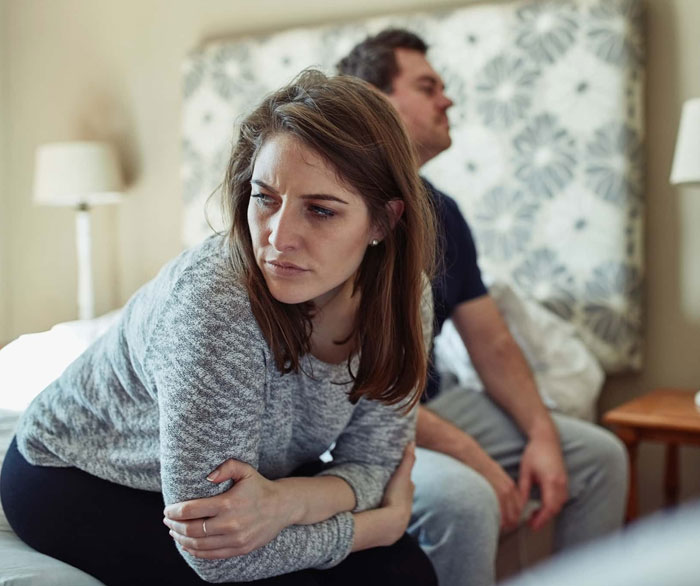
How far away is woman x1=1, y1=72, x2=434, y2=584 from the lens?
946mm

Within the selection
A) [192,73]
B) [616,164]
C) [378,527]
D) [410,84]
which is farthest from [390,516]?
[192,73]

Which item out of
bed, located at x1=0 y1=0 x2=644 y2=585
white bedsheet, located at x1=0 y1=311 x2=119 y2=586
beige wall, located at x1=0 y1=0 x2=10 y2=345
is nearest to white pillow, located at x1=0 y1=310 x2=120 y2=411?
white bedsheet, located at x1=0 y1=311 x2=119 y2=586

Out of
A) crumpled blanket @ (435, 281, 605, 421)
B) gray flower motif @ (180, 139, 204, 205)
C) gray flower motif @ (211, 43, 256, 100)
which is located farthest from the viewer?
gray flower motif @ (180, 139, 204, 205)

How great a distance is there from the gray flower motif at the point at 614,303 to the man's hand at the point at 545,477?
2.38 feet

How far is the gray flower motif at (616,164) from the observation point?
7.53 feet

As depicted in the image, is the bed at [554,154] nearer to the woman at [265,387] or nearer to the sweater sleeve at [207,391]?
the woman at [265,387]

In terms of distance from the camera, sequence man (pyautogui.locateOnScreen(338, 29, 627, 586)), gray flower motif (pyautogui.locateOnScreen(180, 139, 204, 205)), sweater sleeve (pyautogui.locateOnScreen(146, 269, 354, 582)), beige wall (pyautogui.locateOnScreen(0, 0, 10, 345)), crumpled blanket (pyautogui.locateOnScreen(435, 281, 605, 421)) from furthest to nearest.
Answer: beige wall (pyautogui.locateOnScreen(0, 0, 10, 345)) < gray flower motif (pyautogui.locateOnScreen(180, 139, 204, 205)) < crumpled blanket (pyautogui.locateOnScreen(435, 281, 605, 421)) < man (pyautogui.locateOnScreen(338, 29, 627, 586)) < sweater sleeve (pyautogui.locateOnScreen(146, 269, 354, 582))

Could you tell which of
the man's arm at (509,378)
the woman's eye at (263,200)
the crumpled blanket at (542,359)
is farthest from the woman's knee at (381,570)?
the crumpled blanket at (542,359)

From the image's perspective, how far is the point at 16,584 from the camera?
93 centimetres

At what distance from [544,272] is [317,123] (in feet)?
5.29

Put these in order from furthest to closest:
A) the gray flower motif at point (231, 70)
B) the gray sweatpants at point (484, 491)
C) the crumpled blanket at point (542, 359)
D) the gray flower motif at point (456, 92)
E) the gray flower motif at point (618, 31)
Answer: the gray flower motif at point (231, 70) < the gray flower motif at point (456, 92) < the gray flower motif at point (618, 31) < the crumpled blanket at point (542, 359) < the gray sweatpants at point (484, 491)

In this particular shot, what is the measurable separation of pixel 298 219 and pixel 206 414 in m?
0.24

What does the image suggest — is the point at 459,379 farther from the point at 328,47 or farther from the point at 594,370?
the point at 328,47

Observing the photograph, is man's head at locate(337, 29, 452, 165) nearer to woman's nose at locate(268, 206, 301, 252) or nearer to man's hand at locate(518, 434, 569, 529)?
man's hand at locate(518, 434, 569, 529)
